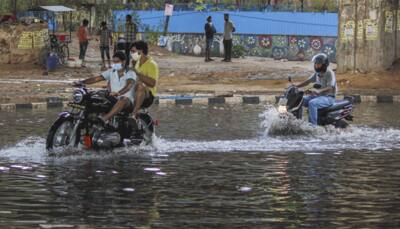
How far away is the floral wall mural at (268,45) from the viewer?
4553 centimetres

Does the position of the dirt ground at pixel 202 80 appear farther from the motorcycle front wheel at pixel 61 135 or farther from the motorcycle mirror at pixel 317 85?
the motorcycle front wheel at pixel 61 135

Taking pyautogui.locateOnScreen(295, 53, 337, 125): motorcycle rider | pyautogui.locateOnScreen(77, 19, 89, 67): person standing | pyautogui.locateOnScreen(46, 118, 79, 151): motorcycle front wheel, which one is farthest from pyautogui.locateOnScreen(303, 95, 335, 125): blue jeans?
pyautogui.locateOnScreen(77, 19, 89, 67): person standing

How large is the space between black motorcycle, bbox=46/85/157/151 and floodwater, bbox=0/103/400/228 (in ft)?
0.71

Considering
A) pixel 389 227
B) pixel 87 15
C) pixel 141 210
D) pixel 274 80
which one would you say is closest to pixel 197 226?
pixel 141 210

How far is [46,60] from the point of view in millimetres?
34031

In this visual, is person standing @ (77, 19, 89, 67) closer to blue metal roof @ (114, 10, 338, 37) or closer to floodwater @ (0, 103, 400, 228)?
blue metal roof @ (114, 10, 338, 37)

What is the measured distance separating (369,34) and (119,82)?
18095 millimetres

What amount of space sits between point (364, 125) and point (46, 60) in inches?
692

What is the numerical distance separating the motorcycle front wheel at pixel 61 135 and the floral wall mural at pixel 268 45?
3225 centimetres

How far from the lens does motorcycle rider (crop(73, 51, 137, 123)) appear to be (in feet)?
46.6

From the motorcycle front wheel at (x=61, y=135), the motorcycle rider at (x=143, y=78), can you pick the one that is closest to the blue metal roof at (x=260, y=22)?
the motorcycle rider at (x=143, y=78)

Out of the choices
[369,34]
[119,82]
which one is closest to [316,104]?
[119,82]

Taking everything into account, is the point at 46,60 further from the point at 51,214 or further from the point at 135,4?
the point at 51,214

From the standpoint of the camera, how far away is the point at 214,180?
11.5 meters
